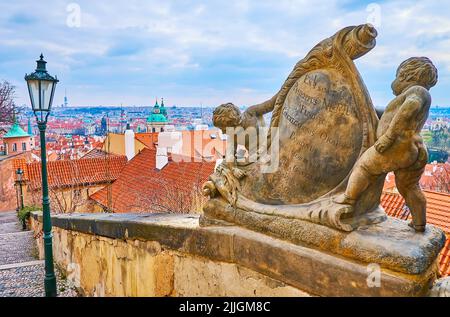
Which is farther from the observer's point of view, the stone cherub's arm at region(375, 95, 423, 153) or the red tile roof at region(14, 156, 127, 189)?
the red tile roof at region(14, 156, 127, 189)

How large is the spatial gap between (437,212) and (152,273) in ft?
22.7

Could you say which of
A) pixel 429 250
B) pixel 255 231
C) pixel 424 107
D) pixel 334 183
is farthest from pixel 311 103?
pixel 429 250

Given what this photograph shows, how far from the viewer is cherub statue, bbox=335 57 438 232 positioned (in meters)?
1.89

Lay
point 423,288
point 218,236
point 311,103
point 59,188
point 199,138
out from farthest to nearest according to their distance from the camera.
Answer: point 199,138 < point 59,188 < point 218,236 < point 311,103 < point 423,288

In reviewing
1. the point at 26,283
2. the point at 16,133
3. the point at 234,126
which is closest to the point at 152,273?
the point at 234,126

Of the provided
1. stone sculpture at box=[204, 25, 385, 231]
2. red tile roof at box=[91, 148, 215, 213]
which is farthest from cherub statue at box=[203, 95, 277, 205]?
red tile roof at box=[91, 148, 215, 213]

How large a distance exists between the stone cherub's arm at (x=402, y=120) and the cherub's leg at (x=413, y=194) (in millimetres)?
205

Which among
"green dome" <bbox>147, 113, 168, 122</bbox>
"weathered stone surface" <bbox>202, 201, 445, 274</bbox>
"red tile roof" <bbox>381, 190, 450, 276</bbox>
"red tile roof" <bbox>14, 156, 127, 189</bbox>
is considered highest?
"green dome" <bbox>147, 113, 168, 122</bbox>

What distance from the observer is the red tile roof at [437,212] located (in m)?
6.70

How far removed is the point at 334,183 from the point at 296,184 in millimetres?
262

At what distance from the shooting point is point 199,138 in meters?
23.0

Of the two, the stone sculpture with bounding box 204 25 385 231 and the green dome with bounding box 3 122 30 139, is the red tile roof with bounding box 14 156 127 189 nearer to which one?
the green dome with bounding box 3 122 30 139

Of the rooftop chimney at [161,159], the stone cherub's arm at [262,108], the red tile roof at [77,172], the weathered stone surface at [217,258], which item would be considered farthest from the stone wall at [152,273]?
the red tile roof at [77,172]
